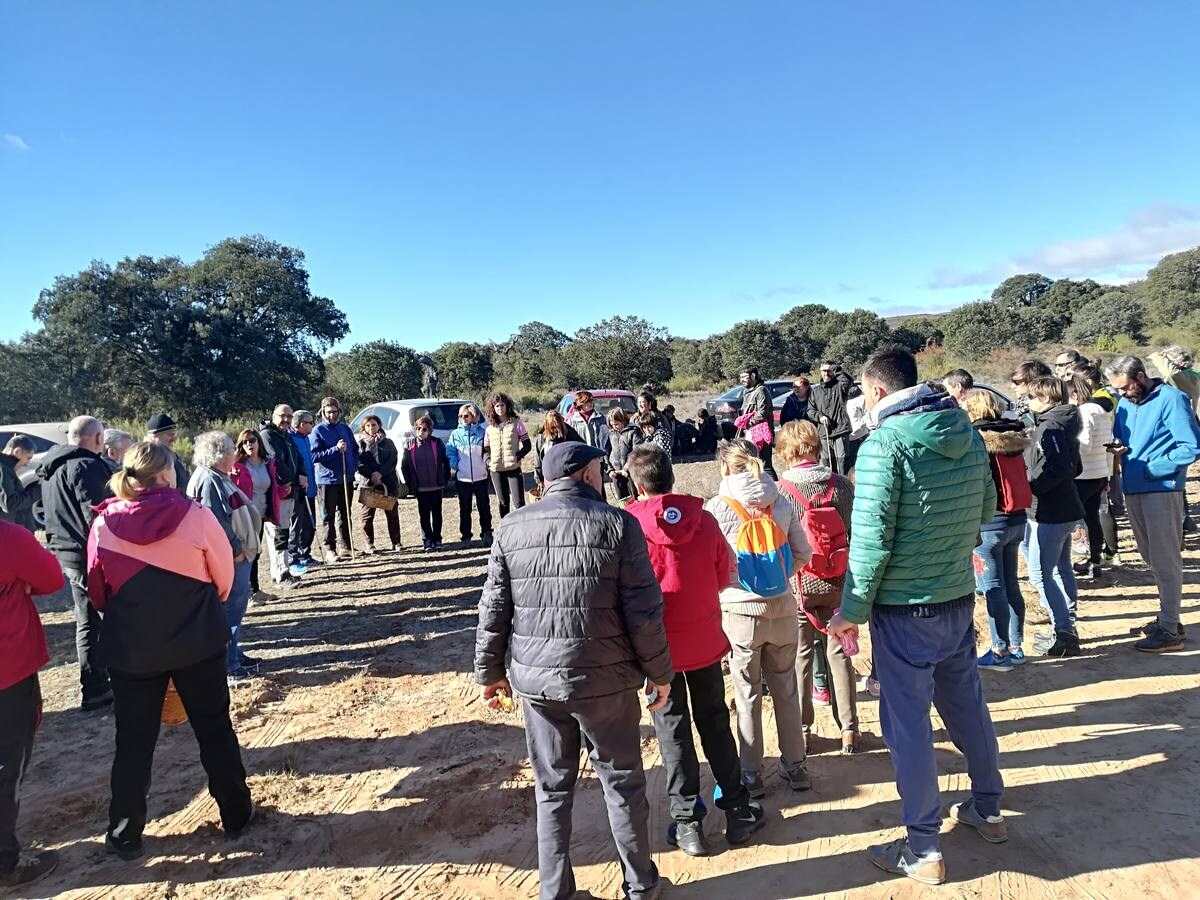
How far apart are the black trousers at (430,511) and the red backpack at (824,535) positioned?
5865mm

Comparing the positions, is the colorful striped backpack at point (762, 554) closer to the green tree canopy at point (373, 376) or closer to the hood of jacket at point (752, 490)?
the hood of jacket at point (752, 490)

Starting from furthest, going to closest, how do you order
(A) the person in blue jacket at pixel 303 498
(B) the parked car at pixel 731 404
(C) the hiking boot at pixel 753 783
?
(B) the parked car at pixel 731 404 < (A) the person in blue jacket at pixel 303 498 < (C) the hiking boot at pixel 753 783

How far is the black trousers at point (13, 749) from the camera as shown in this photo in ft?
9.49

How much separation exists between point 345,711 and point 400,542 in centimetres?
454

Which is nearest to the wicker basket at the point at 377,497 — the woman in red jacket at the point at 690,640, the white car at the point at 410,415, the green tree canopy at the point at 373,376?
the white car at the point at 410,415

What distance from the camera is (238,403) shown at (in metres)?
24.4

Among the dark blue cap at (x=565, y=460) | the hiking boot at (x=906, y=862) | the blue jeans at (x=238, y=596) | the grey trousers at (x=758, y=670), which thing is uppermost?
the dark blue cap at (x=565, y=460)

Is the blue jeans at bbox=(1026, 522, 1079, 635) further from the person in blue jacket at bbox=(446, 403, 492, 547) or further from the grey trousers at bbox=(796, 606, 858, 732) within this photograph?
the person in blue jacket at bbox=(446, 403, 492, 547)

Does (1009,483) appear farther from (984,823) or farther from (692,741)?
(692,741)

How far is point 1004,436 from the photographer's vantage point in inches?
163

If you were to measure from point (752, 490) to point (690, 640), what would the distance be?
29.0 inches

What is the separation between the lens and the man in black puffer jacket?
237cm

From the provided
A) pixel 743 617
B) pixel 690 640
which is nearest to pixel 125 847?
pixel 690 640

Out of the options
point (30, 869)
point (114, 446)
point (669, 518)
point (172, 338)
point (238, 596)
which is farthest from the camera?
point (172, 338)
